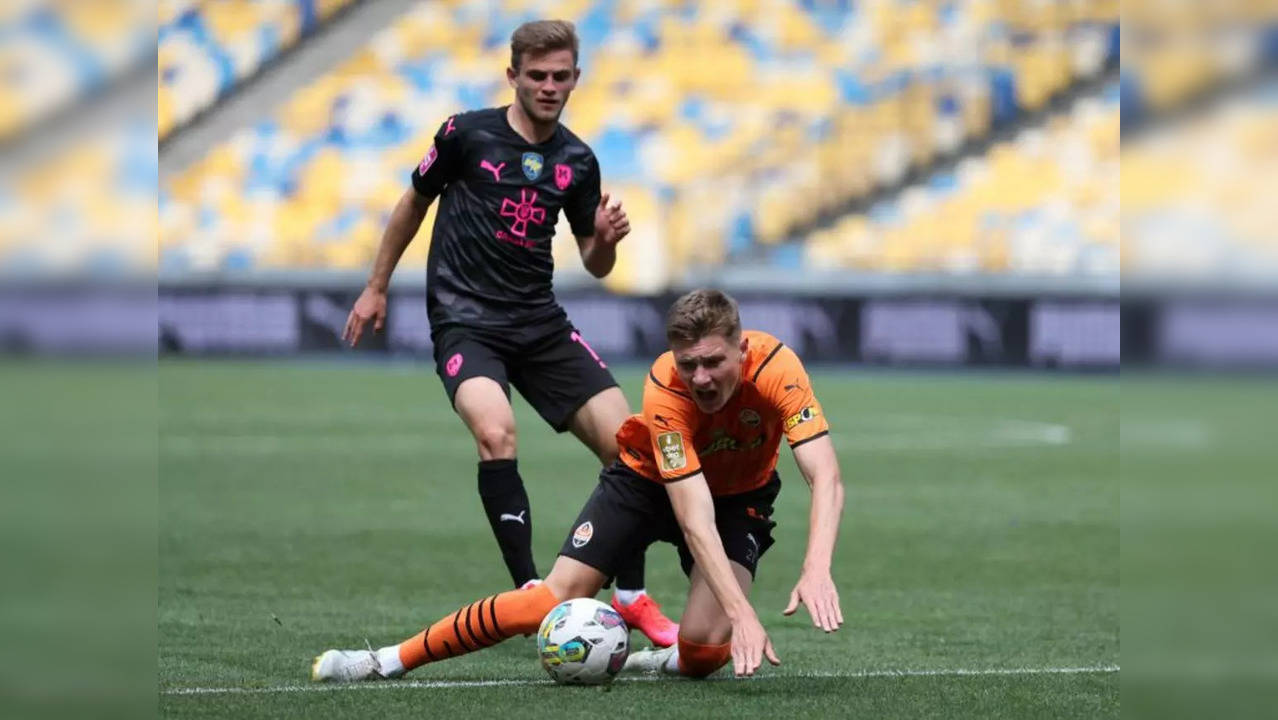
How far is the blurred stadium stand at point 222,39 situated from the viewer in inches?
1018

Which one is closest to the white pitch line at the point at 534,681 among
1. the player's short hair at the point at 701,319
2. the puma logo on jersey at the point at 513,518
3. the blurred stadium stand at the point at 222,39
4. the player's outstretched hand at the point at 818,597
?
the player's outstretched hand at the point at 818,597

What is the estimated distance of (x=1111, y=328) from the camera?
832 inches

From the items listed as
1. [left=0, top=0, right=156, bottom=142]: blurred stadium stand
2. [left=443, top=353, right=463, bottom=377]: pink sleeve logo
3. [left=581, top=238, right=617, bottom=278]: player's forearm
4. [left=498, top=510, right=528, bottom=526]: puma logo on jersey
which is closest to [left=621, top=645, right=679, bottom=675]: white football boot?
[left=498, top=510, right=528, bottom=526]: puma logo on jersey

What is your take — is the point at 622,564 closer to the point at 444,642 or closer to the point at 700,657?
the point at 700,657

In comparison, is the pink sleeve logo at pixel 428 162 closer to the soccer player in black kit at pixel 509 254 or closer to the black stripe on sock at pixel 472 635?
the soccer player in black kit at pixel 509 254

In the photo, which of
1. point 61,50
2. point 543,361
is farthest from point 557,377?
point 61,50

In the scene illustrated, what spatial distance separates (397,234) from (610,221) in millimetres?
811

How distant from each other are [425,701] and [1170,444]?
3.22 meters

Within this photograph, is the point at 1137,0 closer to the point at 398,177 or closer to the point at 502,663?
the point at 502,663

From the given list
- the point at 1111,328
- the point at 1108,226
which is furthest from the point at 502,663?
the point at 1108,226

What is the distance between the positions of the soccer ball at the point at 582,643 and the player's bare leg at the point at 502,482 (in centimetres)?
90

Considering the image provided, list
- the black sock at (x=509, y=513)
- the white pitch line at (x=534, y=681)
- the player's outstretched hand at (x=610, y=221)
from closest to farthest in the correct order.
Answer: the white pitch line at (x=534, y=681), the black sock at (x=509, y=513), the player's outstretched hand at (x=610, y=221)

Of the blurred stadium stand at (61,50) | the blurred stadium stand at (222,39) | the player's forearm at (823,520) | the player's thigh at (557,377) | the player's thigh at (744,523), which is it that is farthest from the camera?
the blurred stadium stand at (222,39)

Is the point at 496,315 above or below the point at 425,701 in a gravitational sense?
above
